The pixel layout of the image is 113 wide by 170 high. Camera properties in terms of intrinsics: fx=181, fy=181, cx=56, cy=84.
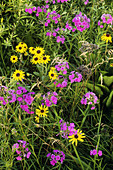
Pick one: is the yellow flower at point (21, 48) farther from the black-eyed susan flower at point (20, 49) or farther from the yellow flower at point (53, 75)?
the yellow flower at point (53, 75)

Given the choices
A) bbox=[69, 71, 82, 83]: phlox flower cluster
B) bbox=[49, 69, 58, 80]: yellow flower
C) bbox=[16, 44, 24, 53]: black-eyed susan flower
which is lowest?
bbox=[69, 71, 82, 83]: phlox flower cluster

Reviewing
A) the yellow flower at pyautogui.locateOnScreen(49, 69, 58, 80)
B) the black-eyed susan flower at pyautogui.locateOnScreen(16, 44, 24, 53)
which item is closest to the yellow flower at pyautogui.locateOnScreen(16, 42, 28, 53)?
the black-eyed susan flower at pyautogui.locateOnScreen(16, 44, 24, 53)

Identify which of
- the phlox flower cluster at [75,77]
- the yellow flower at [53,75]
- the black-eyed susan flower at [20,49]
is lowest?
the phlox flower cluster at [75,77]

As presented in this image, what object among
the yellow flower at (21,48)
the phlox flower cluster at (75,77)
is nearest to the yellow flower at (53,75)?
the phlox flower cluster at (75,77)

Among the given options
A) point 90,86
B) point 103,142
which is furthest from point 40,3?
point 103,142

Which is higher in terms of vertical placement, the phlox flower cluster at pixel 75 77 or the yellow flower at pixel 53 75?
the yellow flower at pixel 53 75

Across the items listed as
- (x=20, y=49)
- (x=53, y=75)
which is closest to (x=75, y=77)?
(x=53, y=75)

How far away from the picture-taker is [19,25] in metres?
2.40

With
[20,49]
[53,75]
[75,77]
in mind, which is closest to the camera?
[53,75]

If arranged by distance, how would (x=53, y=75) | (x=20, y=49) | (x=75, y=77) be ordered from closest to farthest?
(x=53, y=75)
(x=75, y=77)
(x=20, y=49)

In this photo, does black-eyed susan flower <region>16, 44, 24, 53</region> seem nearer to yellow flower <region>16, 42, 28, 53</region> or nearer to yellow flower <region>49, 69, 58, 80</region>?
yellow flower <region>16, 42, 28, 53</region>

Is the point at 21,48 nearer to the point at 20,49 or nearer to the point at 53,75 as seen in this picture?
the point at 20,49

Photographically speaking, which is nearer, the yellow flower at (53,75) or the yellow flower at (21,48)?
the yellow flower at (53,75)

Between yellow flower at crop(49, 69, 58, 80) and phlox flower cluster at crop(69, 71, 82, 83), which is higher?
yellow flower at crop(49, 69, 58, 80)
